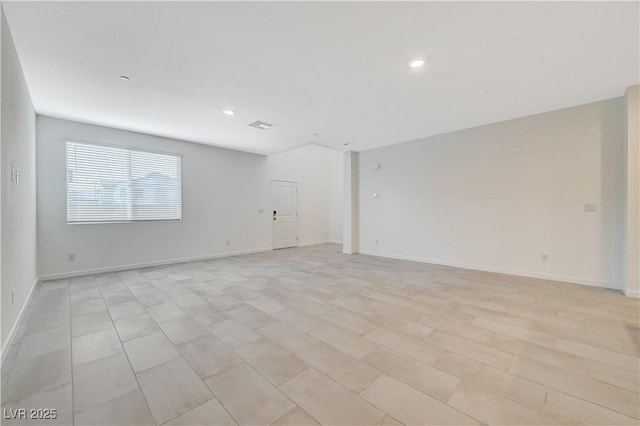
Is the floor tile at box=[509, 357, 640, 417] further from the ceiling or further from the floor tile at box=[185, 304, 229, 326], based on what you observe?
the ceiling

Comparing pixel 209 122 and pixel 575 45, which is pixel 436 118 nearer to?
pixel 575 45

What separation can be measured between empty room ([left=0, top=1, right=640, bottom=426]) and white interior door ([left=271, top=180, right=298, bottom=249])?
68.6 inches

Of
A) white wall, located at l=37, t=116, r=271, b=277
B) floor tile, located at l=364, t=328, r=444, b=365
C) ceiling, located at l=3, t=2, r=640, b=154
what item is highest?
ceiling, located at l=3, t=2, r=640, b=154

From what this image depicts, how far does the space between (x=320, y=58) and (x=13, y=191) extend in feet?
10.9

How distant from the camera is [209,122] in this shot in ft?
15.1

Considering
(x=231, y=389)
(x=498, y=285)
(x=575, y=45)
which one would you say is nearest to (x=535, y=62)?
(x=575, y=45)

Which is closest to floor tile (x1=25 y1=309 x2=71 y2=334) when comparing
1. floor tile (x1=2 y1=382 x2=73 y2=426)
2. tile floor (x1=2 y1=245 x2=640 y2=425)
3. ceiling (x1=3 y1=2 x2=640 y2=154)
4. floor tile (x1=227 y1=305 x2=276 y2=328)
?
tile floor (x1=2 y1=245 x2=640 y2=425)

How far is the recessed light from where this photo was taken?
2.70 meters

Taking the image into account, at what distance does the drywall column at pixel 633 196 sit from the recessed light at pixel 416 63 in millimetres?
3074

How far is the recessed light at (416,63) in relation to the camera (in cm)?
270

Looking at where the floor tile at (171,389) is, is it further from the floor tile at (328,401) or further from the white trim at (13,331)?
the white trim at (13,331)

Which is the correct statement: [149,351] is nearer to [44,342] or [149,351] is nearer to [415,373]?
[44,342]

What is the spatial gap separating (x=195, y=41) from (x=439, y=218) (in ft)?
16.9

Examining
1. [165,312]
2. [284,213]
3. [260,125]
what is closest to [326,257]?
[284,213]
